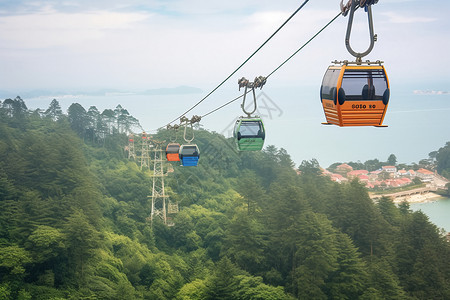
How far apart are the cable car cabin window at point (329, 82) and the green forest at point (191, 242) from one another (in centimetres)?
1884

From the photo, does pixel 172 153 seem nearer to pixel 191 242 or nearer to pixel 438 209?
pixel 191 242

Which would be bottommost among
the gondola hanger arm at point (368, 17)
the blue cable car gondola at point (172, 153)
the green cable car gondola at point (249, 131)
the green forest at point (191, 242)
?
the green forest at point (191, 242)

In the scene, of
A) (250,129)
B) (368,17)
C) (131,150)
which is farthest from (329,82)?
(131,150)

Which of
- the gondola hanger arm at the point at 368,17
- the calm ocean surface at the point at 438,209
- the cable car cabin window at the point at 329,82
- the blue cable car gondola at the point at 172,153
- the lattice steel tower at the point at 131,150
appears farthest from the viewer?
the calm ocean surface at the point at 438,209

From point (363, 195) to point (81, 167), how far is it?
909 inches

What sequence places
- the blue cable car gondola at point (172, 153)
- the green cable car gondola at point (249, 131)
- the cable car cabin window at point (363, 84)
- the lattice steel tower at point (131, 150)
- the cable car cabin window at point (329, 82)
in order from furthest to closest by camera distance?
the lattice steel tower at point (131, 150) < the blue cable car gondola at point (172, 153) < the green cable car gondola at point (249, 131) < the cable car cabin window at point (329, 82) < the cable car cabin window at point (363, 84)

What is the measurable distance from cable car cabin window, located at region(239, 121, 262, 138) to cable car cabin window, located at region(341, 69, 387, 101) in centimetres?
584

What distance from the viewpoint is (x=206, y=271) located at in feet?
97.7

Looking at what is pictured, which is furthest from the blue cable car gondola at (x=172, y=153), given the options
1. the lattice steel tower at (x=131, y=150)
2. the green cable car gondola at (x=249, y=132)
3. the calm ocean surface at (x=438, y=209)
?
the calm ocean surface at (x=438, y=209)

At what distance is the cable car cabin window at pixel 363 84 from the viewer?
7.92 m

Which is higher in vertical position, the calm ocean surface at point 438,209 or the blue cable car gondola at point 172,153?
the blue cable car gondola at point 172,153

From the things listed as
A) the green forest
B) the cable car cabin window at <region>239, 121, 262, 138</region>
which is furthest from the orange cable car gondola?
the green forest

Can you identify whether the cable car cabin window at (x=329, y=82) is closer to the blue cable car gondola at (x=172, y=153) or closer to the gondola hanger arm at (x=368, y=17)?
the gondola hanger arm at (x=368, y=17)

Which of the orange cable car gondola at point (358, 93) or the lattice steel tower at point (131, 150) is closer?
the orange cable car gondola at point (358, 93)
